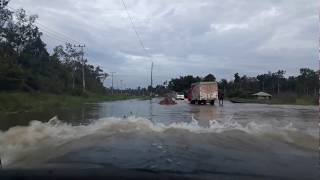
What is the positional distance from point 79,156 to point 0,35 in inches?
2517

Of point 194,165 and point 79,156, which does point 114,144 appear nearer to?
point 79,156

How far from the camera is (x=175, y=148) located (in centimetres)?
1298

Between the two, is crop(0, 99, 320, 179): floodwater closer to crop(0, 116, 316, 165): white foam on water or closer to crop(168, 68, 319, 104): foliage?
crop(0, 116, 316, 165): white foam on water

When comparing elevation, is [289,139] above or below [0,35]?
below

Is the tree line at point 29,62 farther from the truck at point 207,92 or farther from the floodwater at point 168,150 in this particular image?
the floodwater at point 168,150

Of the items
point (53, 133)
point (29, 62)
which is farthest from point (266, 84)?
point (53, 133)

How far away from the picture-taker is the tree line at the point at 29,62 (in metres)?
65.4

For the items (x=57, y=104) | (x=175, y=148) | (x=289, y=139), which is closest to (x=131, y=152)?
(x=175, y=148)

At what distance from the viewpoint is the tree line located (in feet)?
215

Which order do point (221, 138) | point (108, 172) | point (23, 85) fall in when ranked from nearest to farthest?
point (108, 172)
point (221, 138)
point (23, 85)

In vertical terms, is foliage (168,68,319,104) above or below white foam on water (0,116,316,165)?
above

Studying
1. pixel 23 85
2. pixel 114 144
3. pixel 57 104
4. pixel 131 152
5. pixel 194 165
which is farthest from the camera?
pixel 23 85

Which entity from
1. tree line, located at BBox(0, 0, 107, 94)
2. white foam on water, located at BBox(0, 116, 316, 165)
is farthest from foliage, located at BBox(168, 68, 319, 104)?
white foam on water, located at BBox(0, 116, 316, 165)

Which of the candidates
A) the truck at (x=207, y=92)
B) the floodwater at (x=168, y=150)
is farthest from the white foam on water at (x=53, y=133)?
Answer: the truck at (x=207, y=92)
